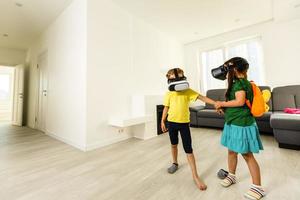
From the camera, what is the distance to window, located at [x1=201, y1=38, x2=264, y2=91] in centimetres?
426

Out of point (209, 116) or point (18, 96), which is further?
point (18, 96)

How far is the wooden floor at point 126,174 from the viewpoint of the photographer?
1.36 m

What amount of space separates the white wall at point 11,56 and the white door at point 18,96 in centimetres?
24

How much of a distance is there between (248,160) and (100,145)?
230cm

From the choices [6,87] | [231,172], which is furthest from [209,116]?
[6,87]

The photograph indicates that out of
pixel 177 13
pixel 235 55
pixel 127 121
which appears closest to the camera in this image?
pixel 127 121

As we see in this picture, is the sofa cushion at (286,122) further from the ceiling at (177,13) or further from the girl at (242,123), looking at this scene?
the ceiling at (177,13)

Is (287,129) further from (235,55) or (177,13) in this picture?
(177,13)

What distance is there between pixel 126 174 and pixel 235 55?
4661 mm

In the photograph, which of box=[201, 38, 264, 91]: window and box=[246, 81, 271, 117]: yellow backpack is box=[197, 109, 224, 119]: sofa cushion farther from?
box=[246, 81, 271, 117]: yellow backpack

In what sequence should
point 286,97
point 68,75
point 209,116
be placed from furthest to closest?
1. point 209,116
2. point 286,97
3. point 68,75

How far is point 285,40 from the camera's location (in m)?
3.76

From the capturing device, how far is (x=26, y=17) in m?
3.44

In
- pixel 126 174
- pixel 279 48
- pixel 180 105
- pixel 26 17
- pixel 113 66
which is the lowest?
pixel 126 174
